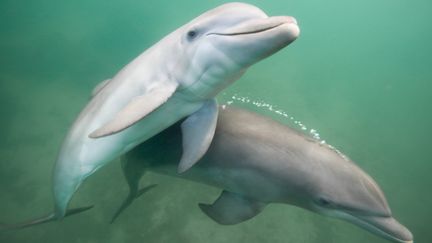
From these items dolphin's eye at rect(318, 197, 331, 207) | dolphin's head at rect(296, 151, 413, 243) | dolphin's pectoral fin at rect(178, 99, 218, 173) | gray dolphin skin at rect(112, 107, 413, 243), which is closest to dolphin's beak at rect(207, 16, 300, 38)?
dolphin's pectoral fin at rect(178, 99, 218, 173)

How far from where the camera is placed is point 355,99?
1658cm

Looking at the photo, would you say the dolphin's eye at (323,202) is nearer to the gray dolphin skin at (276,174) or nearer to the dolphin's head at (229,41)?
the gray dolphin skin at (276,174)

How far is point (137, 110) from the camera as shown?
3.21 m

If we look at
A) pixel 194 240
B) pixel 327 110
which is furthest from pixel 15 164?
pixel 327 110

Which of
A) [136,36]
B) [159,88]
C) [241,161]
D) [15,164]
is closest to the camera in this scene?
[159,88]

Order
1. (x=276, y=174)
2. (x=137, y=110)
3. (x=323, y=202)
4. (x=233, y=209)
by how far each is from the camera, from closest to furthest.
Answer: (x=137, y=110), (x=323, y=202), (x=276, y=174), (x=233, y=209)

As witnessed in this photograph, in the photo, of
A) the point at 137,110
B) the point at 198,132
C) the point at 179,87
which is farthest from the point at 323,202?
the point at 137,110

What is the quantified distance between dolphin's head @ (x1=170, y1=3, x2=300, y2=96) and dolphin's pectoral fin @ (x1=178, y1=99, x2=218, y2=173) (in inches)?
18.4

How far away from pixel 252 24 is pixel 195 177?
8.51 ft

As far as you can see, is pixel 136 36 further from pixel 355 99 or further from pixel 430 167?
pixel 430 167

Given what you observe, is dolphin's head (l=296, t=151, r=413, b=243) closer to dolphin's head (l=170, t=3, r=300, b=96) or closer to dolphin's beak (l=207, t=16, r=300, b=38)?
dolphin's head (l=170, t=3, r=300, b=96)

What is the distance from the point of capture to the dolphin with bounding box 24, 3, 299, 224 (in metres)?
3.04

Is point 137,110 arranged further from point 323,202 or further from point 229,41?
point 323,202

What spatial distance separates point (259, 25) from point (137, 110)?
1263 millimetres
